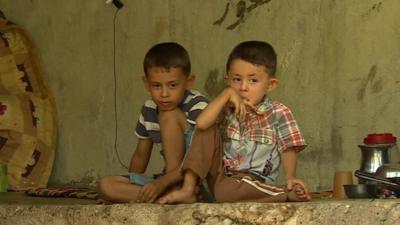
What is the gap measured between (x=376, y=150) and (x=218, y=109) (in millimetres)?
1570

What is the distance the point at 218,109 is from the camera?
12.0ft

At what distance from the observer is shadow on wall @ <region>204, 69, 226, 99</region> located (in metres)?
5.98

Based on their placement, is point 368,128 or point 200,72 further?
point 200,72

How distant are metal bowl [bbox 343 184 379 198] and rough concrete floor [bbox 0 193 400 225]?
436 millimetres

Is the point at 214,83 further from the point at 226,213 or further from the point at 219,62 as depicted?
the point at 226,213

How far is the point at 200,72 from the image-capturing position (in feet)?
19.9

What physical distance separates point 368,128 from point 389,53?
1.41 ft

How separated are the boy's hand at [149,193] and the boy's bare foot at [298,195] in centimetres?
54

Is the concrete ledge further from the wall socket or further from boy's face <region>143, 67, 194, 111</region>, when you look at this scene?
the wall socket

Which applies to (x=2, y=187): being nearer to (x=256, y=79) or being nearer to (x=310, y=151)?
(x=310, y=151)

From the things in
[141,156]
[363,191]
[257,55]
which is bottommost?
[363,191]

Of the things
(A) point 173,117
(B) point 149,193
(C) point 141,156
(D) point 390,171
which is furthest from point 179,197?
(D) point 390,171

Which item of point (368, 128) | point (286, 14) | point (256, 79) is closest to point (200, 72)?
point (286, 14)

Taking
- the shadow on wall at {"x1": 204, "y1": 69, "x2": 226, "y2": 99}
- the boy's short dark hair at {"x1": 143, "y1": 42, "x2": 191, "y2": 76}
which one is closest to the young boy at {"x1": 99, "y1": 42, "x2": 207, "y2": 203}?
the boy's short dark hair at {"x1": 143, "y1": 42, "x2": 191, "y2": 76}
